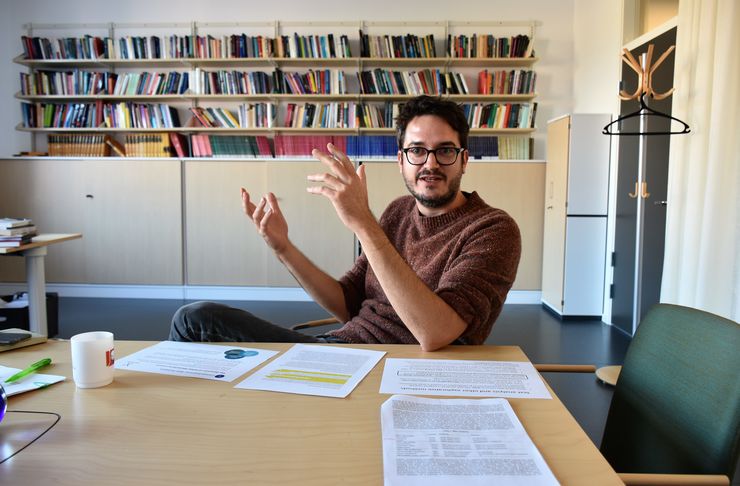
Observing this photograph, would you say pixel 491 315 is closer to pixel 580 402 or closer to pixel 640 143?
pixel 580 402

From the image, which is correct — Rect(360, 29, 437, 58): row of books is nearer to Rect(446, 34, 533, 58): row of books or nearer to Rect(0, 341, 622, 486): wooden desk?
Rect(446, 34, 533, 58): row of books

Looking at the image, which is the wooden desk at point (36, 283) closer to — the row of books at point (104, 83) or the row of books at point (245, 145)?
the row of books at point (245, 145)

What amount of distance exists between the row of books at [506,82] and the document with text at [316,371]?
4.14 metres

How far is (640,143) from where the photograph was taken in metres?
3.49

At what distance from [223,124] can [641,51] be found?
3.56 m

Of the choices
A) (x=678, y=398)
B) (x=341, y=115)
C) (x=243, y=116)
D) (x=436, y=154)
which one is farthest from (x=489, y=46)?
(x=678, y=398)

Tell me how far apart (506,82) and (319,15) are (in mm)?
1900

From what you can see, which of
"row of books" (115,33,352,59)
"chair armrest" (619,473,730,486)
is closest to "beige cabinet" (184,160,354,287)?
"row of books" (115,33,352,59)

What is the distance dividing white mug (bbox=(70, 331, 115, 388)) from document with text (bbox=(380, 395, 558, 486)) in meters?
0.50

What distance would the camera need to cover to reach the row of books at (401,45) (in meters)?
4.72

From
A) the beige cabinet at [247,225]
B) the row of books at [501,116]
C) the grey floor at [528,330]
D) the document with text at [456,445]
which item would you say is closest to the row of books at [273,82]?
the beige cabinet at [247,225]

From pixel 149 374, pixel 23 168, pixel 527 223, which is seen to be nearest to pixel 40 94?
pixel 23 168

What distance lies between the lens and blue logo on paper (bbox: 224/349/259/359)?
108 centimetres

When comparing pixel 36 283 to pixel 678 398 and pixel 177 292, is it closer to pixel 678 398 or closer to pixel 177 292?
pixel 177 292
